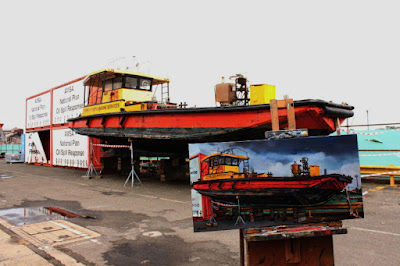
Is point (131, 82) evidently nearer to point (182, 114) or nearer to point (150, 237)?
point (182, 114)

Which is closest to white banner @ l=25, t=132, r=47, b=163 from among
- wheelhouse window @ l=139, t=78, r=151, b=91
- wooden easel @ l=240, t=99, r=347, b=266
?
wheelhouse window @ l=139, t=78, r=151, b=91

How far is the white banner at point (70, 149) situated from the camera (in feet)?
51.8

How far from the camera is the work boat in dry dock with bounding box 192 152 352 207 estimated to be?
2.54 m

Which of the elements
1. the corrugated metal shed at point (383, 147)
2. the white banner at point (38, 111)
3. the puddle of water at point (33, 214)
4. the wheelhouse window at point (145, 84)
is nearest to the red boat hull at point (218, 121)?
the wheelhouse window at point (145, 84)

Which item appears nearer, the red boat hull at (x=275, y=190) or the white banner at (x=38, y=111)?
the red boat hull at (x=275, y=190)

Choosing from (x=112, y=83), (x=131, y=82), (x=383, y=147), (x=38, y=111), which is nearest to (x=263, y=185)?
(x=131, y=82)

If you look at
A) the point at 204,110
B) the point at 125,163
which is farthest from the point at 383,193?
the point at 125,163

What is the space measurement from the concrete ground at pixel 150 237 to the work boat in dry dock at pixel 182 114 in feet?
6.41

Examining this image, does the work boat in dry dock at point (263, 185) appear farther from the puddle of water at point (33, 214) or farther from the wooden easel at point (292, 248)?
the puddle of water at point (33, 214)

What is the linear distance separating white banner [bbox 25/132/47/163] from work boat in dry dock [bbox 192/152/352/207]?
21030 mm

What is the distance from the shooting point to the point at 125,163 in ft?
49.1

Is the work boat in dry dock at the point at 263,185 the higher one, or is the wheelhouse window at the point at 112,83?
the wheelhouse window at the point at 112,83

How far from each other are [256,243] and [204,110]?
551 cm

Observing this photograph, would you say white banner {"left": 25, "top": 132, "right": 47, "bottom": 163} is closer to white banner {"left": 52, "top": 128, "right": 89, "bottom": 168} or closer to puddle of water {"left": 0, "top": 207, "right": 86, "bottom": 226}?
white banner {"left": 52, "top": 128, "right": 89, "bottom": 168}
